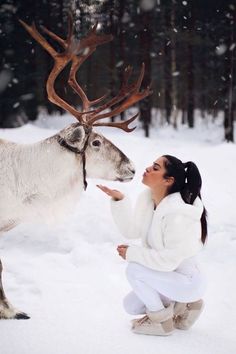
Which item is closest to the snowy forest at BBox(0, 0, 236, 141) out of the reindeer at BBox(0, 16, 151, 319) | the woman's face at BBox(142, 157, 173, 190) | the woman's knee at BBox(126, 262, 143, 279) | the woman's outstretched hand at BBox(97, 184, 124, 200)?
the reindeer at BBox(0, 16, 151, 319)

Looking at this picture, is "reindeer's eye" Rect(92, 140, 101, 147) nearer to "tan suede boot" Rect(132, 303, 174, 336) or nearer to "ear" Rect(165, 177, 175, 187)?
"ear" Rect(165, 177, 175, 187)

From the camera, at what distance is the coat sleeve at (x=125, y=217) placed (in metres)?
2.90

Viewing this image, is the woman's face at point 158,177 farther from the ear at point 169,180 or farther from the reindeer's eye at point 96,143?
the reindeer's eye at point 96,143

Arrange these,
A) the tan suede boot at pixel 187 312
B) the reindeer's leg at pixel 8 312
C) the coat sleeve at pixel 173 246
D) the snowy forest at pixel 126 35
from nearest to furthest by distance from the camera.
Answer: the coat sleeve at pixel 173 246 → the tan suede boot at pixel 187 312 → the reindeer's leg at pixel 8 312 → the snowy forest at pixel 126 35

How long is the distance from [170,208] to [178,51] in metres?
18.7

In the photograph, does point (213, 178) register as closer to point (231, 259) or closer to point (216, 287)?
point (231, 259)

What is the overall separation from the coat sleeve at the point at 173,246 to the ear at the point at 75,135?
0.81m

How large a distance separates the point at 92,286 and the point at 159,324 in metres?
1.07

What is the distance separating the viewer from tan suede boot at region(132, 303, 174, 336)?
2.72 metres

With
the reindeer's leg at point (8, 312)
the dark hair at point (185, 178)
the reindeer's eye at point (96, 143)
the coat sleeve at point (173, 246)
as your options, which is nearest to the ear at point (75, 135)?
the reindeer's eye at point (96, 143)

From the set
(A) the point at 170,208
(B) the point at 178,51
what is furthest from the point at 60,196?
(B) the point at 178,51

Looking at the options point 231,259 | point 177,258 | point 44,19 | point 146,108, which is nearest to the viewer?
point 177,258

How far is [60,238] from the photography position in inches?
191

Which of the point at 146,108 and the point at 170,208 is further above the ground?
the point at 170,208
